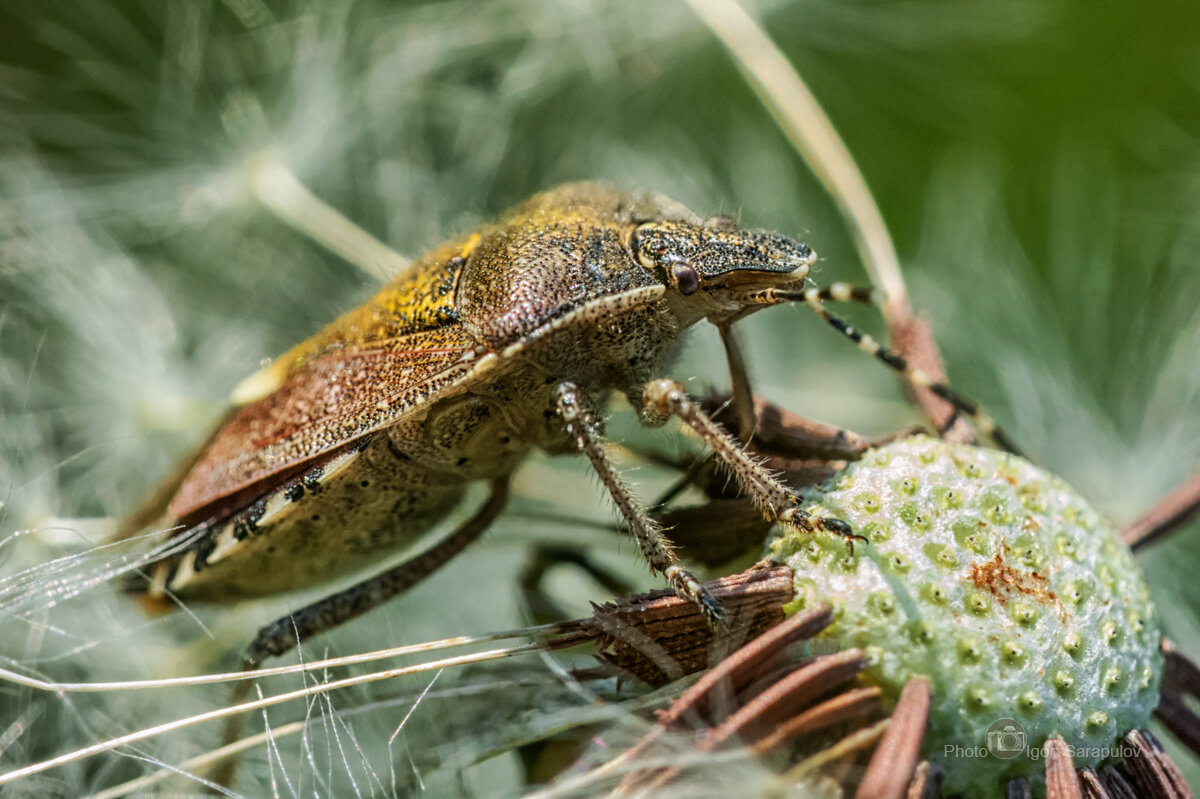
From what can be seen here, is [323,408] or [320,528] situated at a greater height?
[323,408]

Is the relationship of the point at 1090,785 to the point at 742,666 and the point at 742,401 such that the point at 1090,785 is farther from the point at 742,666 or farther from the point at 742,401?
the point at 742,401

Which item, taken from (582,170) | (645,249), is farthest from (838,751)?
(582,170)

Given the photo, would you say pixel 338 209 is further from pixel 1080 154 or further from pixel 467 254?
pixel 1080 154

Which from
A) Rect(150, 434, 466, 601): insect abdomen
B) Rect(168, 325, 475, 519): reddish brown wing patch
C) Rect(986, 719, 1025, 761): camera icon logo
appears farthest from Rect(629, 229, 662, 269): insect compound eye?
Rect(986, 719, 1025, 761): camera icon logo

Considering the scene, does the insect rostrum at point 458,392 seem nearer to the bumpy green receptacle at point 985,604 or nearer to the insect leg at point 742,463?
the insect leg at point 742,463

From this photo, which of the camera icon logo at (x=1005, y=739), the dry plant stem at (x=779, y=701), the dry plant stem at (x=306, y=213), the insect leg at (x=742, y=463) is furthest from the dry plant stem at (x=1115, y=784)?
the dry plant stem at (x=306, y=213)
